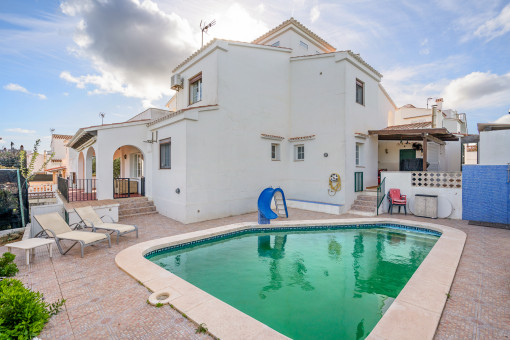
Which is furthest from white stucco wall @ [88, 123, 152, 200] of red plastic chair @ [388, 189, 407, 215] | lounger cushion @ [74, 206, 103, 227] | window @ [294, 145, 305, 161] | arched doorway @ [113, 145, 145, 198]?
red plastic chair @ [388, 189, 407, 215]

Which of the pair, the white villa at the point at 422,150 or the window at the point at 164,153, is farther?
the white villa at the point at 422,150

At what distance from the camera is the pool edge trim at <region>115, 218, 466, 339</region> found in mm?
3369

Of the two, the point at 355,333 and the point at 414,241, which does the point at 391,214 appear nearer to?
the point at 414,241

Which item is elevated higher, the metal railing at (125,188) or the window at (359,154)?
the window at (359,154)

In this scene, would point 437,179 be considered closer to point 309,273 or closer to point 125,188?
point 309,273

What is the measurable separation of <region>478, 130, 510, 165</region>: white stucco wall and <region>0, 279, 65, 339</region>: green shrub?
18.5 meters

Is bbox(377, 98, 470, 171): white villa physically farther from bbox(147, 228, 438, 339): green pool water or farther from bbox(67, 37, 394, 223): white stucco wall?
bbox(147, 228, 438, 339): green pool water

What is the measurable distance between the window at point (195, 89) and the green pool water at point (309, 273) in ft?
29.1

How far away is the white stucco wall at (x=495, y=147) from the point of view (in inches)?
483

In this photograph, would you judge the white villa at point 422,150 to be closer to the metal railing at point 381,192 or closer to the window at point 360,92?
the window at point 360,92

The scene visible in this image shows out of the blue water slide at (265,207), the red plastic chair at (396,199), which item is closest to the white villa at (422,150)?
the red plastic chair at (396,199)

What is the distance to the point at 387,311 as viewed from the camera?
3879 mm

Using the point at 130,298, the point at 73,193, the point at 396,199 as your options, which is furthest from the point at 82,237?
the point at 396,199

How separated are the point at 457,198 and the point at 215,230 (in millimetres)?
11346
